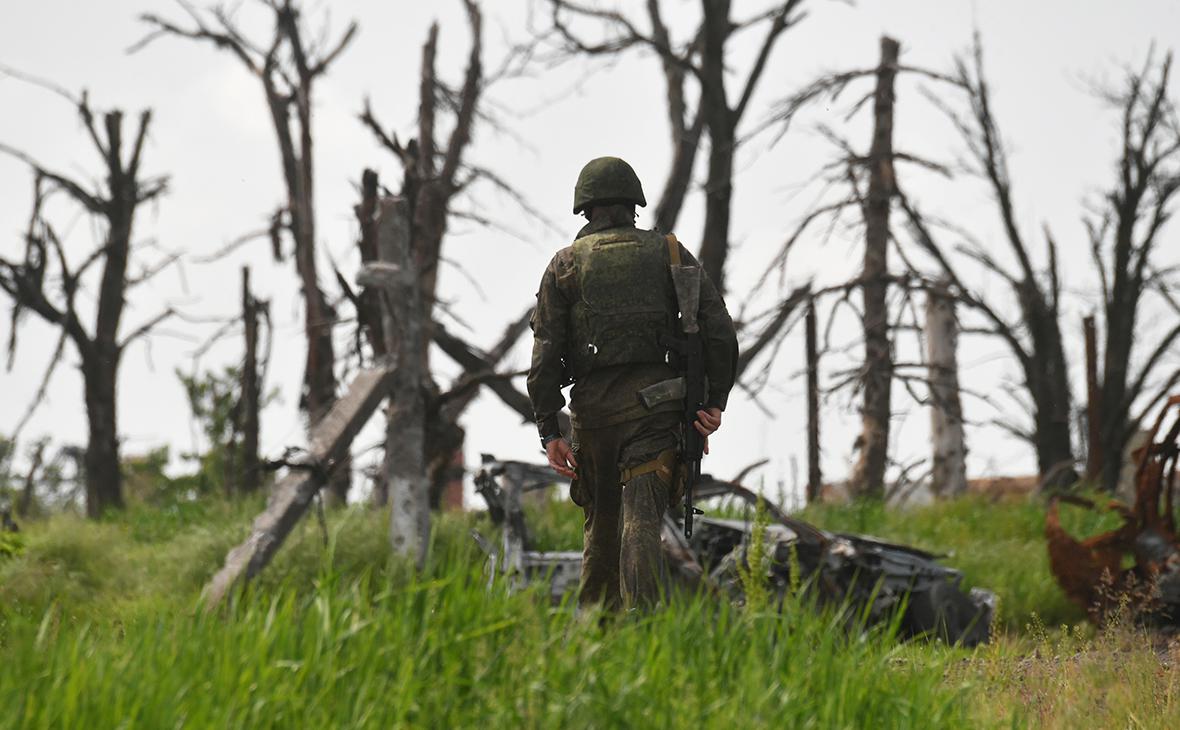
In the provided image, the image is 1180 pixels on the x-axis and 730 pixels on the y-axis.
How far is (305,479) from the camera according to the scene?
35.4ft

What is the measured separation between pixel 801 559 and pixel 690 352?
2822mm

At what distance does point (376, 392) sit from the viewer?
11.2 metres

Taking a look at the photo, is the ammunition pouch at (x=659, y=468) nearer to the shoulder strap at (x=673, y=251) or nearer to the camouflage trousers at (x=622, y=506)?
the camouflage trousers at (x=622, y=506)

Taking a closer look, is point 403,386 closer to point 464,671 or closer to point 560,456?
point 560,456

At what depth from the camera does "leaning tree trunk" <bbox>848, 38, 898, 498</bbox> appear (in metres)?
16.8

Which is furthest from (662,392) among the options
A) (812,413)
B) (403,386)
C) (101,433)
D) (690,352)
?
(101,433)

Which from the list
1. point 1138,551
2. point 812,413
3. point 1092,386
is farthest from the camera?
point 1092,386

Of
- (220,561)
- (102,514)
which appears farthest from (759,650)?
(102,514)

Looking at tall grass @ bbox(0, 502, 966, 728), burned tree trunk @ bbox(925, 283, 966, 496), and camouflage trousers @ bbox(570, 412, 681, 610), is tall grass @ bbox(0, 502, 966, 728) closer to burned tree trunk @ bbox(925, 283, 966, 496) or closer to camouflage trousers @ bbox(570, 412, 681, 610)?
camouflage trousers @ bbox(570, 412, 681, 610)

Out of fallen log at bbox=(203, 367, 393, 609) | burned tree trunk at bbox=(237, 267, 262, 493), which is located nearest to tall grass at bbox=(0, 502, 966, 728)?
fallen log at bbox=(203, 367, 393, 609)

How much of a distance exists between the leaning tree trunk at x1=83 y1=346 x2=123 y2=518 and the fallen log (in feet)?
36.2

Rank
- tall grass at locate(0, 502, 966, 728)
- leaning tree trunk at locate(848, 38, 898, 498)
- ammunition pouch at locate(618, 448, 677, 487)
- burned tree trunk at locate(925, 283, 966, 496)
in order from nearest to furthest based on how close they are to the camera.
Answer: tall grass at locate(0, 502, 966, 728), ammunition pouch at locate(618, 448, 677, 487), leaning tree trunk at locate(848, 38, 898, 498), burned tree trunk at locate(925, 283, 966, 496)

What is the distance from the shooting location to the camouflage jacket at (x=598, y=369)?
6629 mm

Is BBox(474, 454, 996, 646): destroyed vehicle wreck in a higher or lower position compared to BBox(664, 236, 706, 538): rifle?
lower
